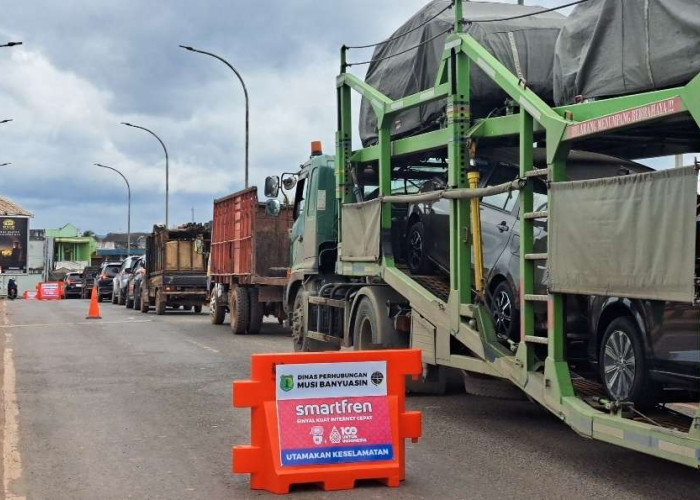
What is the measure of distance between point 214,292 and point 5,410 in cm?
1408

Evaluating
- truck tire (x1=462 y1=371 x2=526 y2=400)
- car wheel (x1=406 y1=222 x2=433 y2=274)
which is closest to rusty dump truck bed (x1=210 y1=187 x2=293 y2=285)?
car wheel (x1=406 y1=222 x2=433 y2=274)

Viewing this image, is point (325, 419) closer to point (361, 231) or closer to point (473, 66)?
point (473, 66)

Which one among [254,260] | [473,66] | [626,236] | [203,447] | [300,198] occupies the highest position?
[473,66]

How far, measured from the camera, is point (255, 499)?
6250 millimetres

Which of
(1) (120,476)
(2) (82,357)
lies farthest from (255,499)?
(2) (82,357)

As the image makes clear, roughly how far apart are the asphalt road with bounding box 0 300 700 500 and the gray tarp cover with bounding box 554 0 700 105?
289cm

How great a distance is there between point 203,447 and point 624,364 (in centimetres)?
349

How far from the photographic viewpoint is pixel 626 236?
6.21 metres

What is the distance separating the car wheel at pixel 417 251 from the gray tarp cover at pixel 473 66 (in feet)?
3.64

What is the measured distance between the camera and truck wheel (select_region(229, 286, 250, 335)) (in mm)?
20703

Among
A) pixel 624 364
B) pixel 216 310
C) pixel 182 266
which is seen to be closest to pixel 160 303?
pixel 182 266

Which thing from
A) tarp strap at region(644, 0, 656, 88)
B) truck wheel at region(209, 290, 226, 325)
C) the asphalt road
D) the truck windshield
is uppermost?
tarp strap at region(644, 0, 656, 88)

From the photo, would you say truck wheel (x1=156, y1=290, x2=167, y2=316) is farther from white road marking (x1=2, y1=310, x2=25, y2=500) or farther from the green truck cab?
white road marking (x1=2, y1=310, x2=25, y2=500)

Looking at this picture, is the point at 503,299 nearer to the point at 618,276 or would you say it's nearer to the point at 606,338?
the point at 606,338
